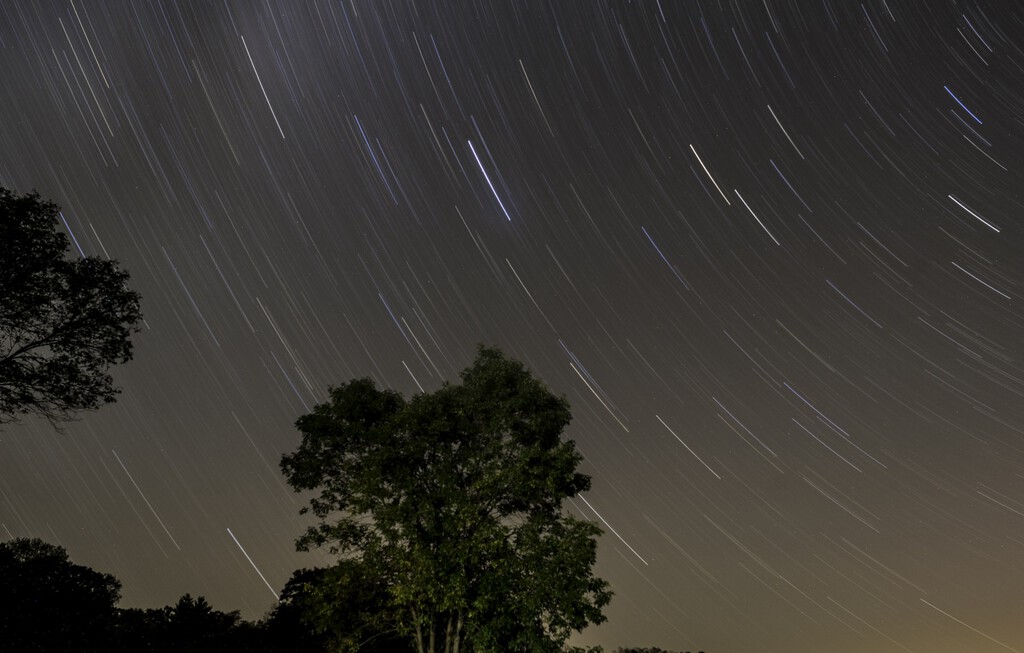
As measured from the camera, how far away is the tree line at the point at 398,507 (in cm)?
1259

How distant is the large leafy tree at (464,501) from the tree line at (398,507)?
0.12 ft

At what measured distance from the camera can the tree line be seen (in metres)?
12.6

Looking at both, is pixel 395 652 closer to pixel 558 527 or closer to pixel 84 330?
pixel 558 527

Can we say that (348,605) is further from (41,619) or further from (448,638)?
(41,619)

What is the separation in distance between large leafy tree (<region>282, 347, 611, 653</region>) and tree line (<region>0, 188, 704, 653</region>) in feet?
0.12

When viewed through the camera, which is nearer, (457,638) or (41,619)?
(41,619)

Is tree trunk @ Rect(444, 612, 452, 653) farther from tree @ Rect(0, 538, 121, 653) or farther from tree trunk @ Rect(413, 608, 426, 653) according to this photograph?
tree @ Rect(0, 538, 121, 653)

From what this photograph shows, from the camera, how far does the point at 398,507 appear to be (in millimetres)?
16828

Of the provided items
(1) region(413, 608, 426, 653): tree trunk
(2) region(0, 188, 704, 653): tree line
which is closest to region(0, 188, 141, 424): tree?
(2) region(0, 188, 704, 653): tree line

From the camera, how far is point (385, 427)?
714 inches

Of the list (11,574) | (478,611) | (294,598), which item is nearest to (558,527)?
(478,611)

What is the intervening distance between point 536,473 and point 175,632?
1011 centimetres

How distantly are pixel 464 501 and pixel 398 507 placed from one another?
1.48 meters

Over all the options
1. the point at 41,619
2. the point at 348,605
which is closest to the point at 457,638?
the point at 348,605
